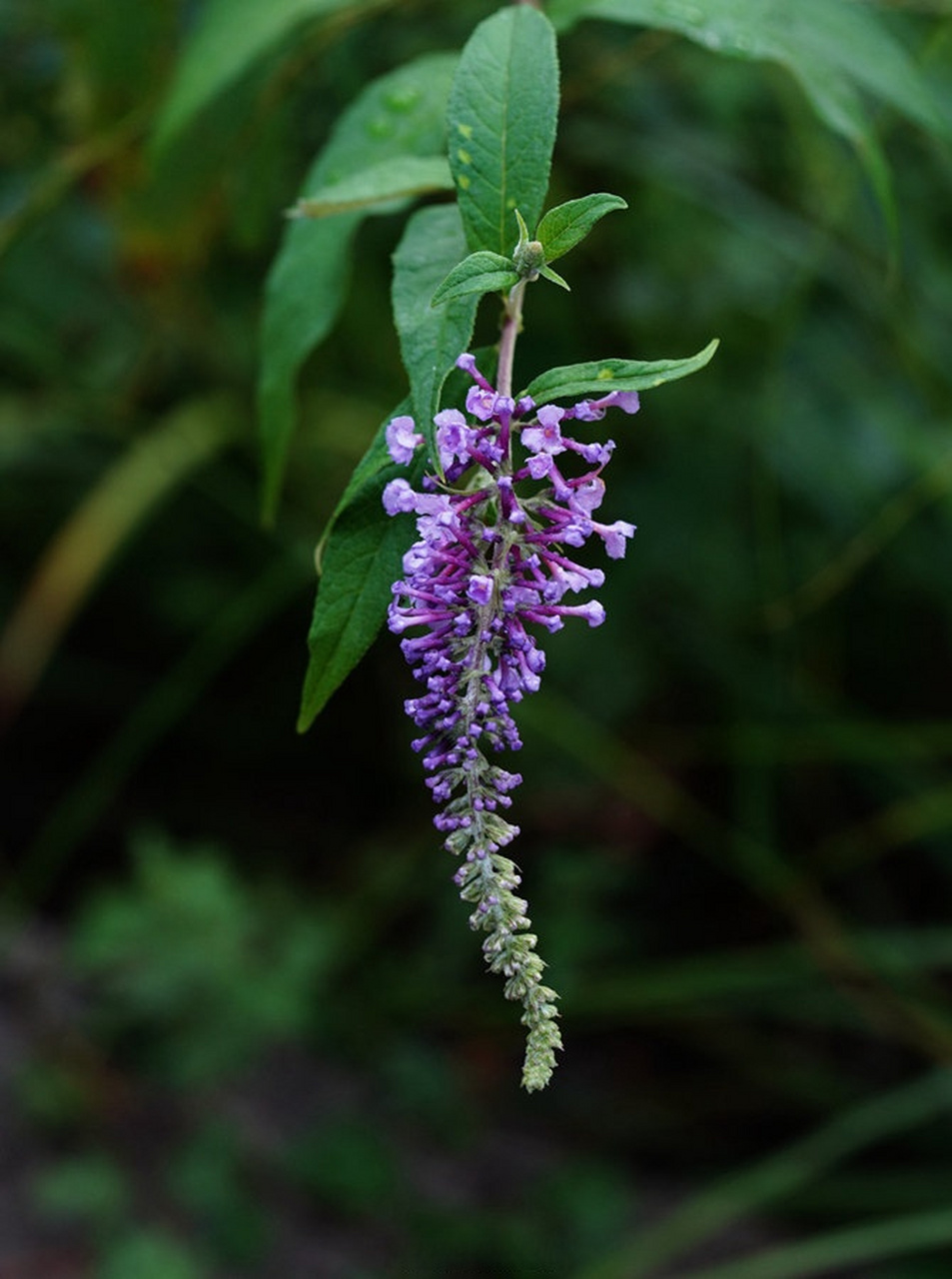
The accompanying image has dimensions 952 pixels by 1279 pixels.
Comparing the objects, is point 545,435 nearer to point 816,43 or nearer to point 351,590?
point 351,590

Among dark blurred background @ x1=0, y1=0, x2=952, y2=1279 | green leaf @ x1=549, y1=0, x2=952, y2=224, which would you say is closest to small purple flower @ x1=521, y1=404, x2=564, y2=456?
green leaf @ x1=549, y1=0, x2=952, y2=224

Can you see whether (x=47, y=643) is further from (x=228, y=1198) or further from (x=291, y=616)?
(x=228, y=1198)

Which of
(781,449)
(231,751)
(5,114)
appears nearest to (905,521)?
(781,449)

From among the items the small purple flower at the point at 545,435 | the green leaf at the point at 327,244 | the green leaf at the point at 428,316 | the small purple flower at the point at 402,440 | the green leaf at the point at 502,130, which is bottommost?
the green leaf at the point at 327,244

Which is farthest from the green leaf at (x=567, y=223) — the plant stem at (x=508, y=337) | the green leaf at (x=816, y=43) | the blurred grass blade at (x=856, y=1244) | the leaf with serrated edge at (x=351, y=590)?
the blurred grass blade at (x=856, y=1244)

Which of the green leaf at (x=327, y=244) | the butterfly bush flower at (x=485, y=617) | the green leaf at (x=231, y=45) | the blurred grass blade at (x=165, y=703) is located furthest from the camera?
the blurred grass blade at (x=165, y=703)

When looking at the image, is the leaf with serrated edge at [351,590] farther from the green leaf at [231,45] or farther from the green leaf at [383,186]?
the green leaf at [231,45]
